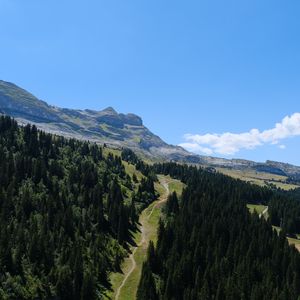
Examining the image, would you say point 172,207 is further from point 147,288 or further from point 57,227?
point 147,288

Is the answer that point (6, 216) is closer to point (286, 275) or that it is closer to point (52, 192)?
point (52, 192)

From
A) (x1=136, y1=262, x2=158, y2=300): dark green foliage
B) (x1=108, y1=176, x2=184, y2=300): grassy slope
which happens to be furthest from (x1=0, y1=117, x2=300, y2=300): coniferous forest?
(x1=108, y1=176, x2=184, y2=300): grassy slope

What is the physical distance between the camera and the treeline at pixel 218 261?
103062 millimetres

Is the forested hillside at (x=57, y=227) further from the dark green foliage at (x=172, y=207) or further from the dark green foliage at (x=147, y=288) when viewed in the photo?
the dark green foliage at (x=172, y=207)

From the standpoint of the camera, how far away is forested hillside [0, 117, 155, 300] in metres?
100

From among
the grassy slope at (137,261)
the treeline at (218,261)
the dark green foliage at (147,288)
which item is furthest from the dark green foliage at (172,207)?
the dark green foliage at (147,288)

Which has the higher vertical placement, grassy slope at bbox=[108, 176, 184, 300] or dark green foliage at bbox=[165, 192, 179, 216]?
dark green foliage at bbox=[165, 192, 179, 216]

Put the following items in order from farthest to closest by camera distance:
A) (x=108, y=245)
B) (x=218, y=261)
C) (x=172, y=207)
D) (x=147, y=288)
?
(x=172, y=207) → (x=108, y=245) → (x=218, y=261) → (x=147, y=288)

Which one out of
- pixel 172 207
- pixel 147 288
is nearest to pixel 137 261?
pixel 147 288

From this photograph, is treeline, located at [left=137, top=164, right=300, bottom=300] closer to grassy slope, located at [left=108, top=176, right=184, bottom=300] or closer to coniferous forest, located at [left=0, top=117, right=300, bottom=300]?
coniferous forest, located at [left=0, top=117, right=300, bottom=300]

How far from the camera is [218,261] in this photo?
12038cm

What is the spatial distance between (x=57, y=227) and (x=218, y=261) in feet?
159

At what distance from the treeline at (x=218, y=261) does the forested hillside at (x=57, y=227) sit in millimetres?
14429

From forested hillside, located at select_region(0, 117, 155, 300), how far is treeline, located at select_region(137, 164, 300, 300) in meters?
14.4
